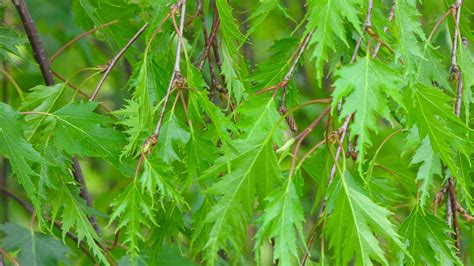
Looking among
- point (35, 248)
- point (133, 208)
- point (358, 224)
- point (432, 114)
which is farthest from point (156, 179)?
point (35, 248)

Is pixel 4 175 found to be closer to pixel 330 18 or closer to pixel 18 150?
pixel 18 150

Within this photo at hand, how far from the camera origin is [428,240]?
43.9 inches

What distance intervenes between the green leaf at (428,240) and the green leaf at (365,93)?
0.26 metres

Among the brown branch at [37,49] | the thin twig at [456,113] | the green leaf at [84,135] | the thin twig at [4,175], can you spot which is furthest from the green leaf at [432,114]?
the thin twig at [4,175]

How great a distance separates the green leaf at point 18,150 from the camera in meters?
1.08

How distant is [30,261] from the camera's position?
1.53m

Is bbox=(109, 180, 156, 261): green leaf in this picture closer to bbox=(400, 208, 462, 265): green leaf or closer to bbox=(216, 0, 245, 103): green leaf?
bbox=(216, 0, 245, 103): green leaf

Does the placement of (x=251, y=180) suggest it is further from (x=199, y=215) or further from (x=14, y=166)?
(x=14, y=166)

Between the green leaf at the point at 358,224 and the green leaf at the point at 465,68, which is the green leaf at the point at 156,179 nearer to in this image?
the green leaf at the point at 358,224

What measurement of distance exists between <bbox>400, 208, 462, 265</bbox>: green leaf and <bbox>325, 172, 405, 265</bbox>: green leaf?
0.20 m

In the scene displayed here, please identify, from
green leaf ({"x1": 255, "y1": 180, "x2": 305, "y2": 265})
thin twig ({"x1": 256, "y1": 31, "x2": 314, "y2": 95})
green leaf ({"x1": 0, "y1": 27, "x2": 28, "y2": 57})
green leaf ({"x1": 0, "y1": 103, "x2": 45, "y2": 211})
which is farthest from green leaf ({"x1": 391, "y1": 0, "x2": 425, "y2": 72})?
green leaf ({"x1": 0, "y1": 27, "x2": 28, "y2": 57})

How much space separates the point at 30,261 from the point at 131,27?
45cm

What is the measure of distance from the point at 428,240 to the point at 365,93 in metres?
0.30

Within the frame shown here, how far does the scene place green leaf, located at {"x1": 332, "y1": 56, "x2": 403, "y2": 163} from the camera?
88cm
